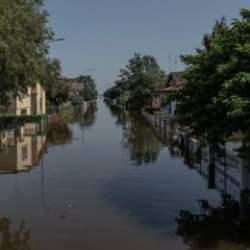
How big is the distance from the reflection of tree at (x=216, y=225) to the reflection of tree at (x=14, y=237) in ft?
11.6

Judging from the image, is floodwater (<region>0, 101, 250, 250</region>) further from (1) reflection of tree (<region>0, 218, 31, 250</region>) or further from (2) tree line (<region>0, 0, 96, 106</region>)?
(2) tree line (<region>0, 0, 96, 106</region>)

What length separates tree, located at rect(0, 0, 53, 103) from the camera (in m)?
23.9

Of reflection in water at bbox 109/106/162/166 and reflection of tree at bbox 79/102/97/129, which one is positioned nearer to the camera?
reflection in water at bbox 109/106/162/166

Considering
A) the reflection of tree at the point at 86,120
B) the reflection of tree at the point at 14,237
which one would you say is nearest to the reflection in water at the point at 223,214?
the reflection of tree at the point at 14,237

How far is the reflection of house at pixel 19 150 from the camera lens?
22.4 m

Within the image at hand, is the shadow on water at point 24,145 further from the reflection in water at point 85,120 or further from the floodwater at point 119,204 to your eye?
the reflection in water at point 85,120

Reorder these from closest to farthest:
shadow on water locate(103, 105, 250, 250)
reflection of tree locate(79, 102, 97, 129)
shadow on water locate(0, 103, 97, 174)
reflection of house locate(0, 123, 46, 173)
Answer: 1. shadow on water locate(103, 105, 250, 250)
2. reflection of house locate(0, 123, 46, 173)
3. shadow on water locate(0, 103, 97, 174)
4. reflection of tree locate(79, 102, 97, 129)

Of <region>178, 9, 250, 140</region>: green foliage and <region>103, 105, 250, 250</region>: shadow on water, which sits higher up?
<region>178, 9, 250, 140</region>: green foliage

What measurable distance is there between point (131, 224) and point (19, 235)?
9.14ft

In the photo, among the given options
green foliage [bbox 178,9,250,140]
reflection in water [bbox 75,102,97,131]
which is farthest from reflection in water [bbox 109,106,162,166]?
reflection in water [bbox 75,102,97,131]

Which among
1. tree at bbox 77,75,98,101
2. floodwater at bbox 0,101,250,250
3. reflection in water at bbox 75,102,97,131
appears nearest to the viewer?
floodwater at bbox 0,101,250,250

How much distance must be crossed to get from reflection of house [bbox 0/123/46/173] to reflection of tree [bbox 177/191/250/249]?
1022 centimetres

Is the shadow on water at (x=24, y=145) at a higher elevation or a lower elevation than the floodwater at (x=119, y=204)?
higher

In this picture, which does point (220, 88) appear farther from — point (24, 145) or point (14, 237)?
point (24, 145)
